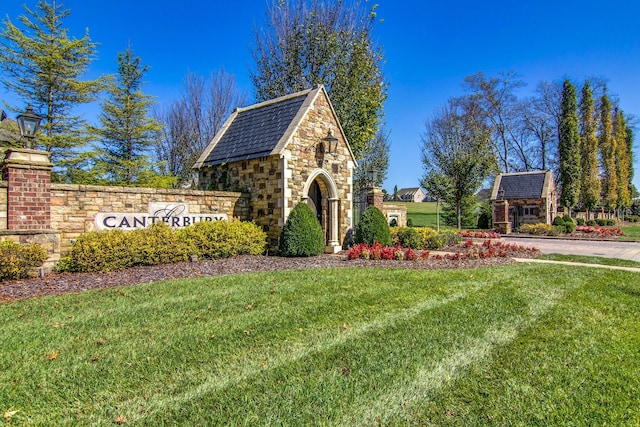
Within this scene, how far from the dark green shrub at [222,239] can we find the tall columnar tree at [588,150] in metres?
32.1

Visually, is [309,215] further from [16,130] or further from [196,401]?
[16,130]

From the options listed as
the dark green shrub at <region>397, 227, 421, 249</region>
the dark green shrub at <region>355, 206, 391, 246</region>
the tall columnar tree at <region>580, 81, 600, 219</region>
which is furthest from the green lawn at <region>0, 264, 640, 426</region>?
the tall columnar tree at <region>580, 81, 600, 219</region>

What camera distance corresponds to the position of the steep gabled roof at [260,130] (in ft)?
37.1

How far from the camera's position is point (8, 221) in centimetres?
719

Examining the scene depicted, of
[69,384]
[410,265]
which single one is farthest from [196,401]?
[410,265]

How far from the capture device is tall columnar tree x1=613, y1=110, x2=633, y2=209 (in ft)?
123

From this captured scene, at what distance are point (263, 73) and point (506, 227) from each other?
18.6 m

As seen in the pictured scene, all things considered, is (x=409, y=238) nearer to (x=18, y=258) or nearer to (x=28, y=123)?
(x=18, y=258)

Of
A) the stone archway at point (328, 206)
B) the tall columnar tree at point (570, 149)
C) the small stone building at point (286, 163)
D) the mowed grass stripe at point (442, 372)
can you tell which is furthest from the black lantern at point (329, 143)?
the tall columnar tree at point (570, 149)

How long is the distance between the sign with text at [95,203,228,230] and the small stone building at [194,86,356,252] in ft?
5.87

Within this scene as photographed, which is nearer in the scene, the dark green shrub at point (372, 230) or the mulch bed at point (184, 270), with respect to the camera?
the mulch bed at point (184, 270)

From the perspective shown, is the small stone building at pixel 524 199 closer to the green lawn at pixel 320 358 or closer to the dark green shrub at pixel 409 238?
the dark green shrub at pixel 409 238

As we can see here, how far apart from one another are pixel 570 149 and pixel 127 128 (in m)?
31.4

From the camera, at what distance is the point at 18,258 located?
6.70 metres
